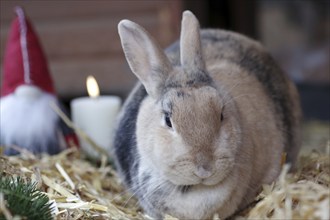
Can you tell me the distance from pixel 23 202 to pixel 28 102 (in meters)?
1.13

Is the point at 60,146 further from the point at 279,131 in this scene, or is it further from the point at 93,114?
the point at 279,131

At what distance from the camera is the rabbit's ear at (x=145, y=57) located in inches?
80.2

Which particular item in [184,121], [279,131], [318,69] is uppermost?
[184,121]

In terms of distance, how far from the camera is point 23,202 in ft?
5.53

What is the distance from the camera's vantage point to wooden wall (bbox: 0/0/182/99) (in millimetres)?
4047

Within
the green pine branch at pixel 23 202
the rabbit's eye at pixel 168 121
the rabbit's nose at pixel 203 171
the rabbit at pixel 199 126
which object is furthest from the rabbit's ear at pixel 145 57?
the green pine branch at pixel 23 202

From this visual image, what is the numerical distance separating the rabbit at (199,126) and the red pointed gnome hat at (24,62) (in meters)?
0.52

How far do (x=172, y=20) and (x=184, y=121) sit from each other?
207cm

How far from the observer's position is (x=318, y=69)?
179 inches

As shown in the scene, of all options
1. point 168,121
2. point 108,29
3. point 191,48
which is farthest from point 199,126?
point 108,29

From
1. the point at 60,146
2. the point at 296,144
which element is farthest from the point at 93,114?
the point at 296,144

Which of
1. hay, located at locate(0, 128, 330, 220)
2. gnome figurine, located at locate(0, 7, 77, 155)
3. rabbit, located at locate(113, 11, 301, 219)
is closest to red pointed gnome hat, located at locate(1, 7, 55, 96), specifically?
gnome figurine, located at locate(0, 7, 77, 155)

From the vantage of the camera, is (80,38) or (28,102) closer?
(28,102)

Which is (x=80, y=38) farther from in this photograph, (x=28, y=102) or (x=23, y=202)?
(x=23, y=202)
